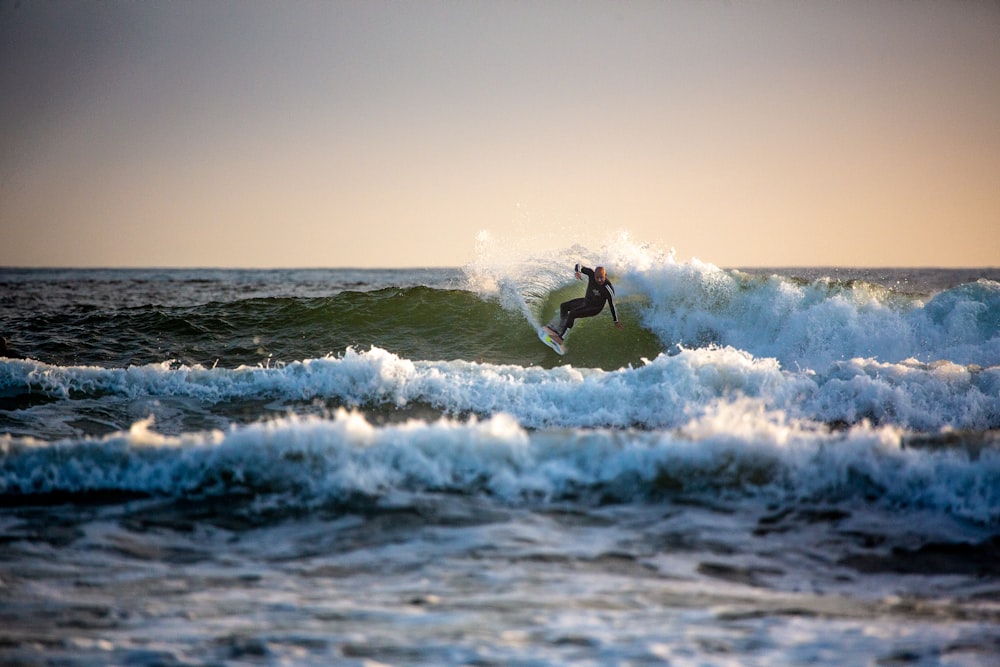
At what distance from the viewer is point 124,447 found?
7.37 metres

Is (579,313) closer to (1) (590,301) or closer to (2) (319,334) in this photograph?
(1) (590,301)

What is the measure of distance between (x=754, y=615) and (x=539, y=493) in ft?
7.79

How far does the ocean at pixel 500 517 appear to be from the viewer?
176 inches

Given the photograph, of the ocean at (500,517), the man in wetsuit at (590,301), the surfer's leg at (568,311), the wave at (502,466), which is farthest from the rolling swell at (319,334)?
the wave at (502,466)

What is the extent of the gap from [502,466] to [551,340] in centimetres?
1052

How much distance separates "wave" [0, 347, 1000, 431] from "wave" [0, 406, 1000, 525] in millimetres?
3824

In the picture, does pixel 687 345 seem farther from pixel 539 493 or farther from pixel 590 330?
pixel 539 493

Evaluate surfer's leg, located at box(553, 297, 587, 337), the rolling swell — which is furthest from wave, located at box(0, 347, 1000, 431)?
surfer's leg, located at box(553, 297, 587, 337)

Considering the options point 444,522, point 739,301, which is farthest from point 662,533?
point 739,301

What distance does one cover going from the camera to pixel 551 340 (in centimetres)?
1748

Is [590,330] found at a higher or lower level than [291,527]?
higher

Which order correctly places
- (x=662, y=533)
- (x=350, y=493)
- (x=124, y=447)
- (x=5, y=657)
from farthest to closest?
(x=124, y=447), (x=350, y=493), (x=662, y=533), (x=5, y=657)

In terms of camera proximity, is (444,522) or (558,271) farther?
(558,271)

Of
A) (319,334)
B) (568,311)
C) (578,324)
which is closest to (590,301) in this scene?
(568,311)
